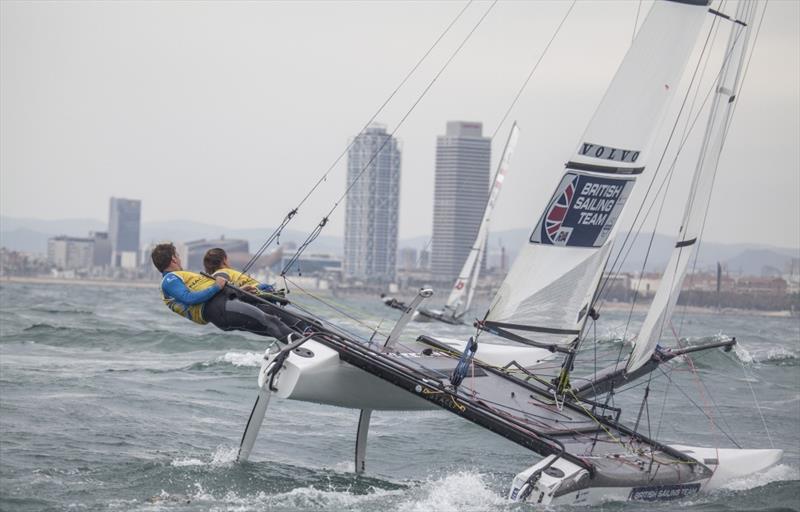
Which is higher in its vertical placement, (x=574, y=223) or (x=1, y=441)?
(x=574, y=223)

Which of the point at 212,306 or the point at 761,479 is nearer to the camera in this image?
the point at 212,306

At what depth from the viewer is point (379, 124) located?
142125mm

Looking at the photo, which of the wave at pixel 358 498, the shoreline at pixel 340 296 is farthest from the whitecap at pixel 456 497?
the shoreline at pixel 340 296

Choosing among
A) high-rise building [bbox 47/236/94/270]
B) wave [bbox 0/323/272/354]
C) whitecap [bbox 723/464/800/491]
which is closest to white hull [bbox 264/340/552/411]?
whitecap [bbox 723/464/800/491]

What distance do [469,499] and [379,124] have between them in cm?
13575

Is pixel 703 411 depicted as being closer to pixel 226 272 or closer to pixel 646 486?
pixel 646 486

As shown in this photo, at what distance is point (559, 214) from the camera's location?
8930mm

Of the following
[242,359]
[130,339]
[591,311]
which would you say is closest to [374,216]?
[130,339]

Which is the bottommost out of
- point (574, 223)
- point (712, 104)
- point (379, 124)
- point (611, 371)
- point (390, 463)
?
point (390, 463)

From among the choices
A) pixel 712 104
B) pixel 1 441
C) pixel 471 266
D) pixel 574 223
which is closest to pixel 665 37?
pixel 712 104

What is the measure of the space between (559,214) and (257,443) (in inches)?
134

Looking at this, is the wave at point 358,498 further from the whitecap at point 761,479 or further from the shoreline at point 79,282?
the shoreline at point 79,282

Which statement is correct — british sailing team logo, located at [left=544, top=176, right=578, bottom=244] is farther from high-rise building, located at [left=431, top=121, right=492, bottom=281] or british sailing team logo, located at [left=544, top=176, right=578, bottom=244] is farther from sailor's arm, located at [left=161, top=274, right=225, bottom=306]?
high-rise building, located at [left=431, top=121, right=492, bottom=281]

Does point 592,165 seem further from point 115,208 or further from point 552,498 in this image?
point 115,208
